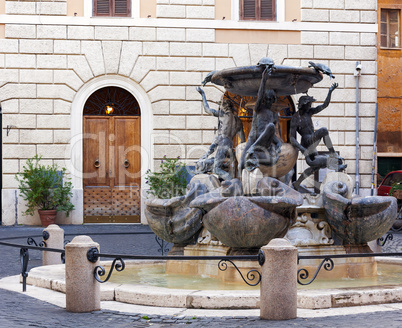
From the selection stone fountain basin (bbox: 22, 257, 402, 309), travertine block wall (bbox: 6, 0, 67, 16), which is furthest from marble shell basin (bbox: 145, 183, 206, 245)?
travertine block wall (bbox: 6, 0, 67, 16)

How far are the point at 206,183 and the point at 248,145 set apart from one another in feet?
2.35

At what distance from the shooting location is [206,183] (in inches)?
365

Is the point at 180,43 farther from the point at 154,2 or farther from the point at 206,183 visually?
the point at 206,183

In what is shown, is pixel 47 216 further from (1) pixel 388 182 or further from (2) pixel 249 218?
(2) pixel 249 218

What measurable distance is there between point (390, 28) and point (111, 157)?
14916 millimetres

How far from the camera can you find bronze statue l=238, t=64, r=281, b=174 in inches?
348

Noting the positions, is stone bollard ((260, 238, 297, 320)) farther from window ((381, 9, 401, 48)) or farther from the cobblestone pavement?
window ((381, 9, 401, 48))

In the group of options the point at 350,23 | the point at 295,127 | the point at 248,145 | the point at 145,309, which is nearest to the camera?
the point at 145,309

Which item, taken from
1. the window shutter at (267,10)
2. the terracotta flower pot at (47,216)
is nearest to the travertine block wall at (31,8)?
the terracotta flower pot at (47,216)

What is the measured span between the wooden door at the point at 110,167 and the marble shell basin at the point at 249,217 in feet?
36.0

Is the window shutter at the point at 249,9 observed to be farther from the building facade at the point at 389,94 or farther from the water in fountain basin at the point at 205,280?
the water in fountain basin at the point at 205,280

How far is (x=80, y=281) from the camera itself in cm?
668

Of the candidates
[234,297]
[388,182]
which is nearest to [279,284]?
[234,297]

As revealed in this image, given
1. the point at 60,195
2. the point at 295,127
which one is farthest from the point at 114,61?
the point at 295,127
